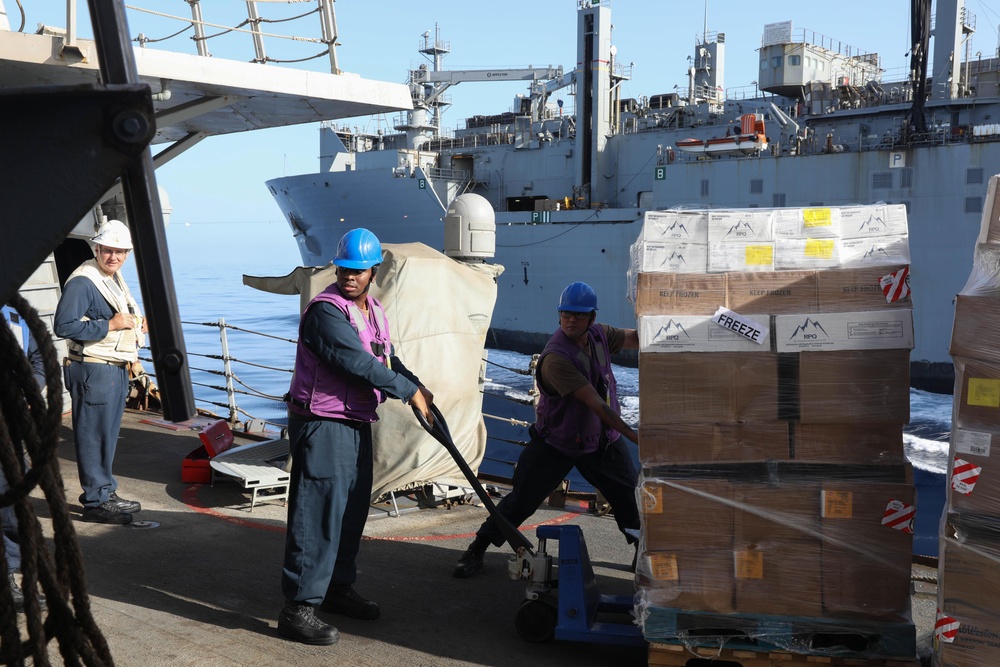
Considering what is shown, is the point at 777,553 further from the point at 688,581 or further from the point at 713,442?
the point at 713,442

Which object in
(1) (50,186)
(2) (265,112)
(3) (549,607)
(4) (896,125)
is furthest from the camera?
(4) (896,125)

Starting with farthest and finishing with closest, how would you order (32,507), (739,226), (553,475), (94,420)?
(94,420), (553,475), (739,226), (32,507)

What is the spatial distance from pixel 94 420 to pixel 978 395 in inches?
180

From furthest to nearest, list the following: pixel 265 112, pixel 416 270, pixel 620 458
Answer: pixel 265 112
pixel 416 270
pixel 620 458

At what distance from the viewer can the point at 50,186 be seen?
134cm

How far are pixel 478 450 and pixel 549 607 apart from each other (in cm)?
260

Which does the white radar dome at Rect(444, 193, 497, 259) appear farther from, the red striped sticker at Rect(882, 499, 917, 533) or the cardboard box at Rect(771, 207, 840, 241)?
the red striped sticker at Rect(882, 499, 917, 533)

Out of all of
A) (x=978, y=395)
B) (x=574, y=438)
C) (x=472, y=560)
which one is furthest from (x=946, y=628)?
(x=472, y=560)

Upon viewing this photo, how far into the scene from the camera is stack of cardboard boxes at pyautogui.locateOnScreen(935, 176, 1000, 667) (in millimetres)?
2963

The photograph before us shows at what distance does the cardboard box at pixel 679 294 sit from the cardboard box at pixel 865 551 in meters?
0.85

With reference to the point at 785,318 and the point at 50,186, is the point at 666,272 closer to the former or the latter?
the point at 785,318

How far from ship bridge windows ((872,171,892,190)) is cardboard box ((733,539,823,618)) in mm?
22145

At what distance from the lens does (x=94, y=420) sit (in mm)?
5000

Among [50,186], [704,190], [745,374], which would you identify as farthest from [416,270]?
[704,190]
